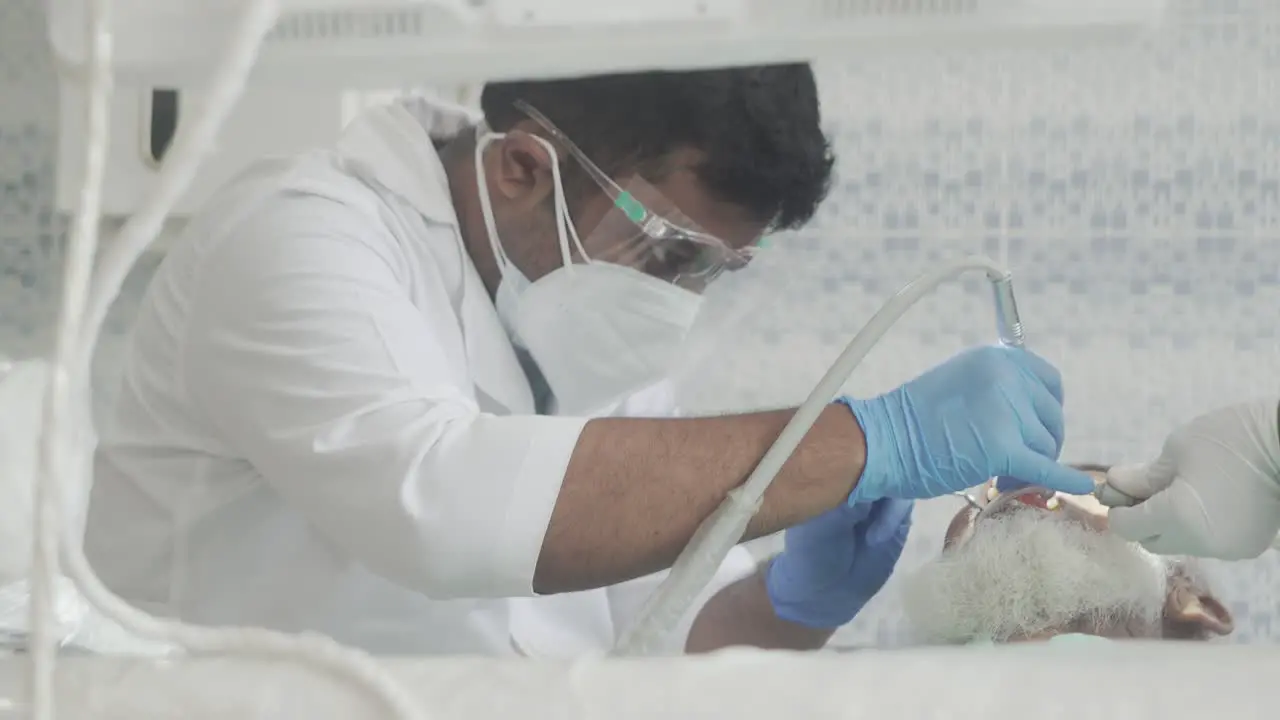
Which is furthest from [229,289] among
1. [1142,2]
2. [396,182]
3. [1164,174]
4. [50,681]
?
[1164,174]

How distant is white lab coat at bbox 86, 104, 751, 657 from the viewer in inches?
32.3

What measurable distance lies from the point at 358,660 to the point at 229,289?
0.51 m

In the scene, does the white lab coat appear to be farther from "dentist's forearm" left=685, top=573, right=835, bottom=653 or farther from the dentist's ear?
"dentist's forearm" left=685, top=573, right=835, bottom=653

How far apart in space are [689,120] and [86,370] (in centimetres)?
72

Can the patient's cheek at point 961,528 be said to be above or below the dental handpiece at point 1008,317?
below

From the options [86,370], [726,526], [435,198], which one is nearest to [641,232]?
[435,198]

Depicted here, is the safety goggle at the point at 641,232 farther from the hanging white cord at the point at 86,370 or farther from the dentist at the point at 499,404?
the hanging white cord at the point at 86,370

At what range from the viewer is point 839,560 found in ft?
3.97

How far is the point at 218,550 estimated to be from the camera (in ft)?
3.57

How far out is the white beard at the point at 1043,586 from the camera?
3.44ft

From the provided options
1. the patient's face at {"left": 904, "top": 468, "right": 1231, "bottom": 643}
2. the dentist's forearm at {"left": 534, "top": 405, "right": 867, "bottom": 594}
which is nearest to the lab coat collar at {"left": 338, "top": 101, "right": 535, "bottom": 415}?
the dentist's forearm at {"left": 534, "top": 405, "right": 867, "bottom": 594}

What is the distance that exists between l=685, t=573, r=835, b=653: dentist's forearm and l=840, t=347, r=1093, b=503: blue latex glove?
0.44m

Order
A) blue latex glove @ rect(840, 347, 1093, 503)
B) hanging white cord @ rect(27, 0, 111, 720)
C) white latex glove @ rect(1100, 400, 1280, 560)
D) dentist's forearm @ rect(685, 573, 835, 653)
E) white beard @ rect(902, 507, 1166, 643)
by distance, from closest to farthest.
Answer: hanging white cord @ rect(27, 0, 111, 720) < white latex glove @ rect(1100, 400, 1280, 560) < blue latex glove @ rect(840, 347, 1093, 503) < white beard @ rect(902, 507, 1166, 643) < dentist's forearm @ rect(685, 573, 835, 653)

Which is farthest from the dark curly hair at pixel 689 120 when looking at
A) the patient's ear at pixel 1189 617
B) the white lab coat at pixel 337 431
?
the patient's ear at pixel 1189 617
